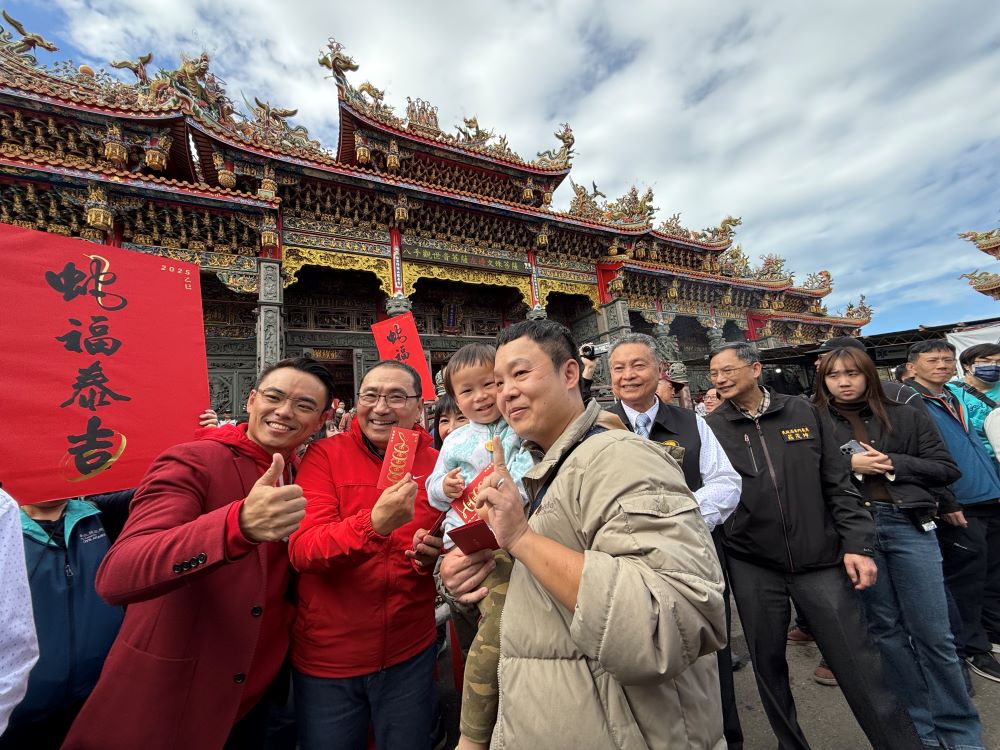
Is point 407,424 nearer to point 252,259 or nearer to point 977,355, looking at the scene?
point 977,355

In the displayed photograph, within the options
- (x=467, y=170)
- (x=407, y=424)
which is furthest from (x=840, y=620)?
(x=467, y=170)

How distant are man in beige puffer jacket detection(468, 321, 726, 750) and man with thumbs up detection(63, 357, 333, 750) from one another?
2.46 ft

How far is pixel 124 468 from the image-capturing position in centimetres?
205

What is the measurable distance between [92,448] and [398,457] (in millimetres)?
1688

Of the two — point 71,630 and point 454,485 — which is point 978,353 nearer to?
point 454,485

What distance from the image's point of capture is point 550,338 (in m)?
1.31

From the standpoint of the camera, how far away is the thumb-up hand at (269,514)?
117cm

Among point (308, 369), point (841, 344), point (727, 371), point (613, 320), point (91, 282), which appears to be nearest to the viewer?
point (308, 369)

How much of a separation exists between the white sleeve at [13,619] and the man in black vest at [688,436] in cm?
243

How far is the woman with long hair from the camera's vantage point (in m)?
2.09

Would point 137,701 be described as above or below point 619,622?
below

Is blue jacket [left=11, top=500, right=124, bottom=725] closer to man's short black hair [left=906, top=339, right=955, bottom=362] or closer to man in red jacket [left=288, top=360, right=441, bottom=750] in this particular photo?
man in red jacket [left=288, top=360, right=441, bottom=750]

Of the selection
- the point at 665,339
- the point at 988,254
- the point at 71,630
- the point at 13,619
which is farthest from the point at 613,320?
the point at 988,254

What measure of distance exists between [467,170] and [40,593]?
10.7 meters
